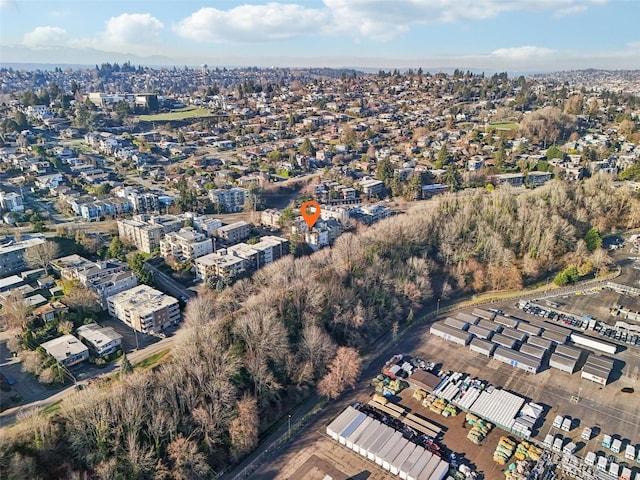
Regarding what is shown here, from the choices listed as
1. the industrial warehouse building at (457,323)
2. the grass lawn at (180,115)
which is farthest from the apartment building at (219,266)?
the grass lawn at (180,115)

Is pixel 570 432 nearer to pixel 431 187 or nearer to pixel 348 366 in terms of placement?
pixel 348 366

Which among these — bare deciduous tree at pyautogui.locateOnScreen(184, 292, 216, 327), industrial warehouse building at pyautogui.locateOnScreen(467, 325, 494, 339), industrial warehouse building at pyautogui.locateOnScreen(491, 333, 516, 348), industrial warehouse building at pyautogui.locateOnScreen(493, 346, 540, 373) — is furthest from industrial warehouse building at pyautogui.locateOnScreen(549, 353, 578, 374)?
bare deciduous tree at pyautogui.locateOnScreen(184, 292, 216, 327)

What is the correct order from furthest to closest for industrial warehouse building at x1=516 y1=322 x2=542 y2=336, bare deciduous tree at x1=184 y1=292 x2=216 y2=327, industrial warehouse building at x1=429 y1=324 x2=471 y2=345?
industrial warehouse building at x1=516 y1=322 x2=542 y2=336
industrial warehouse building at x1=429 y1=324 x2=471 y2=345
bare deciduous tree at x1=184 y1=292 x2=216 y2=327

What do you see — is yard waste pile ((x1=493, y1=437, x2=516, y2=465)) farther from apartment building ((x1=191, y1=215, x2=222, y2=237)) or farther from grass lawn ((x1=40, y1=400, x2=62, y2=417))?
apartment building ((x1=191, y1=215, x2=222, y2=237))

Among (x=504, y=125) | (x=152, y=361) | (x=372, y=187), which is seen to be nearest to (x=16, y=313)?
(x=152, y=361)

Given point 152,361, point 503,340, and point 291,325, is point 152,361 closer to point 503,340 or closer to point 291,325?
point 291,325

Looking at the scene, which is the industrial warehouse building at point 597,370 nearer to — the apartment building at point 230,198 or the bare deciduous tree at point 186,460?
the bare deciduous tree at point 186,460
